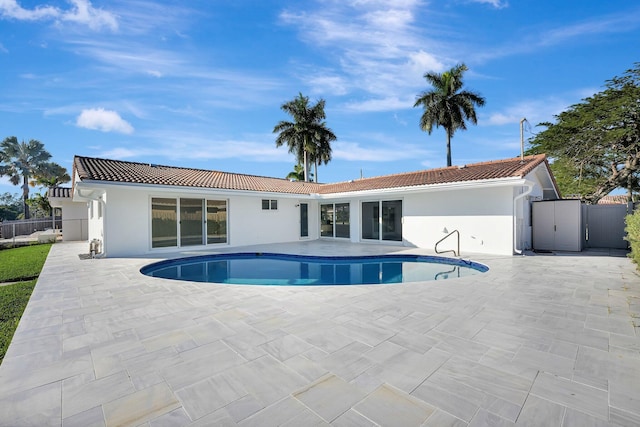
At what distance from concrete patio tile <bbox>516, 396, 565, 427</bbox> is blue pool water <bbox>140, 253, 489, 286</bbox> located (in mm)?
5744

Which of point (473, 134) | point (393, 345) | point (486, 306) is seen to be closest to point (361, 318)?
point (393, 345)

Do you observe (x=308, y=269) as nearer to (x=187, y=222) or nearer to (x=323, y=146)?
(x=187, y=222)

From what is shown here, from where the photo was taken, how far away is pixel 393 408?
2379 millimetres

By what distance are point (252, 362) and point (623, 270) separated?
9.91 meters

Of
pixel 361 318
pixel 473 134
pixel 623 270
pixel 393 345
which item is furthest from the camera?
pixel 473 134

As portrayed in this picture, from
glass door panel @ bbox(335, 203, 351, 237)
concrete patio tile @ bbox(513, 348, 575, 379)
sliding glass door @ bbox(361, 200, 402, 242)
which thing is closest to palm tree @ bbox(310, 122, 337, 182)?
glass door panel @ bbox(335, 203, 351, 237)

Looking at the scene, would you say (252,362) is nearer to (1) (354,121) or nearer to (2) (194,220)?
(2) (194,220)

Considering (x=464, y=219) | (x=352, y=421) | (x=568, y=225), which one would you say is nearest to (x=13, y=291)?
(x=352, y=421)

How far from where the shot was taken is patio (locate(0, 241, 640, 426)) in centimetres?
235

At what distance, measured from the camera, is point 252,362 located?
10.2ft

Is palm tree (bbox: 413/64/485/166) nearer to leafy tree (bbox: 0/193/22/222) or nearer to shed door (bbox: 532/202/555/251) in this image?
shed door (bbox: 532/202/555/251)

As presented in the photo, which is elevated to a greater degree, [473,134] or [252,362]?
[473,134]

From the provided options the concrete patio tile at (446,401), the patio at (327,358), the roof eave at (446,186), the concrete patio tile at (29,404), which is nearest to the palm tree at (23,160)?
the roof eave at (446,186)

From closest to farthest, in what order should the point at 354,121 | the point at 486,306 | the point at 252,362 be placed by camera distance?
1. the point at 252,362
2. the point at 486,306
3. the point at 354,121
